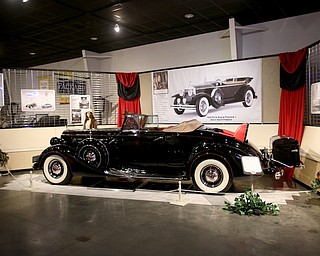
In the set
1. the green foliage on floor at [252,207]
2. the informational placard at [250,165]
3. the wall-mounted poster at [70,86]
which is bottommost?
the green foliage on floor at [252,207]

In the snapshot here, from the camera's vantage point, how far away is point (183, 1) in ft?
20.0

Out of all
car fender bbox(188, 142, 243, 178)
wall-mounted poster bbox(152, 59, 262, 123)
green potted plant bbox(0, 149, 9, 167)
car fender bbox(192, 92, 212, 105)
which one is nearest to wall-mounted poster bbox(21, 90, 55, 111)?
green potted plant bbox(0, 149, 9, 167)

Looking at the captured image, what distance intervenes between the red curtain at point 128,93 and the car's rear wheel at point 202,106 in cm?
188

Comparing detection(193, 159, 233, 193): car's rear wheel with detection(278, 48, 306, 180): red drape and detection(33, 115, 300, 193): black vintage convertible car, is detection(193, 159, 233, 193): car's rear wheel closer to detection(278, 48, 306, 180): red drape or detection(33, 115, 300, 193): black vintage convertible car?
detection(33, 115, 300, 193): black vintage convertible car

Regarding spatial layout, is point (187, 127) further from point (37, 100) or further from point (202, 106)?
point (37, 100)

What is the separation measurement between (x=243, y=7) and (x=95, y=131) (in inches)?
168

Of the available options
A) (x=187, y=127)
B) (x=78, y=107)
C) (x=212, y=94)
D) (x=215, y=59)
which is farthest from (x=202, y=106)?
(x=78, y=107)

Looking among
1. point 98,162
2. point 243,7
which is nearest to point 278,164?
point 98,162

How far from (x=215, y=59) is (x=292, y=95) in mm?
3040

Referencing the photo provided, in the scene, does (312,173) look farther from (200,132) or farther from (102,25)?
(102,25)

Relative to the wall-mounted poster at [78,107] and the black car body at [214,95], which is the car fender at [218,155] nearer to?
the black car body at [214,95]

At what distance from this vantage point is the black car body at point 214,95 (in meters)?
6.72

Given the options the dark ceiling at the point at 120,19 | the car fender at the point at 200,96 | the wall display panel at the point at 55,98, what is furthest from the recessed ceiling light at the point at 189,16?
the wall display panel at the point at 55,98

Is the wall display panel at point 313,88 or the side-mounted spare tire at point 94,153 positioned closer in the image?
the wall display panel at point 313,88
